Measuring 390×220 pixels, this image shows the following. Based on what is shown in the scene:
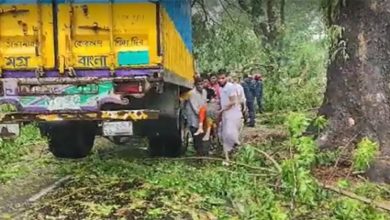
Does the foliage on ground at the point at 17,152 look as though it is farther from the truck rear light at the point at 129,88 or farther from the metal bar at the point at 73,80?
the truck rear light at the point at 129,88

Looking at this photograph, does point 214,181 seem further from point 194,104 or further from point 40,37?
point 194,104

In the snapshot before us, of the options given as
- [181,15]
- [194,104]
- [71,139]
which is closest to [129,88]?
[181,15]

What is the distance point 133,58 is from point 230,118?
127 inches

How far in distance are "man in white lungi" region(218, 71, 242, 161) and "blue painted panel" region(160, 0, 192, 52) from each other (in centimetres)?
119

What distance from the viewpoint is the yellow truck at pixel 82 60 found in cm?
998

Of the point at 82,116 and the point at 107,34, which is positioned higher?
the point at 107,34

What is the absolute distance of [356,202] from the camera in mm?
6637

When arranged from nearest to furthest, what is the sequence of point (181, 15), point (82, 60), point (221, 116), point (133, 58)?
point (133, 58), point (82, 60), point (181, 15), point (221, 116)

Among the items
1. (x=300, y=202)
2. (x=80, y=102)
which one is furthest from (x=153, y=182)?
(x=300, y=202)

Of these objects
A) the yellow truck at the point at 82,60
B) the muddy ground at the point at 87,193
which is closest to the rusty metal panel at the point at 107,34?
the yellow truck at the point at 82,60

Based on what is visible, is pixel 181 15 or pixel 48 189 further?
pixel 181 15

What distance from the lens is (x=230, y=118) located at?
1288 cm

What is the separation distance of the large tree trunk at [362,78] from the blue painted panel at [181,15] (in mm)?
2269

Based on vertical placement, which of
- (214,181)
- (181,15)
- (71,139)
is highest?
(181,15)
